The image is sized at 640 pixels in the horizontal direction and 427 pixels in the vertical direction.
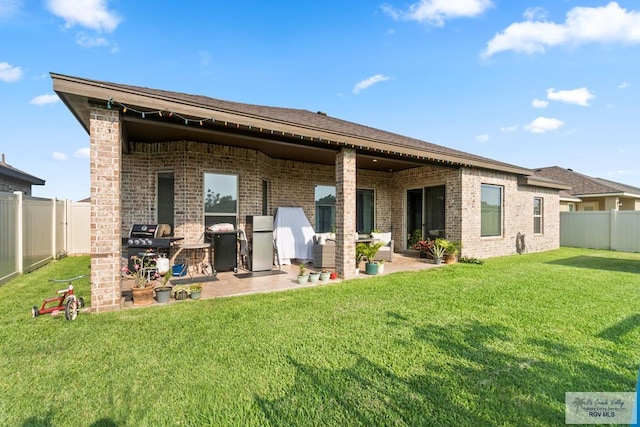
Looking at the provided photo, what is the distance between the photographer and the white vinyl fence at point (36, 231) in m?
6.20

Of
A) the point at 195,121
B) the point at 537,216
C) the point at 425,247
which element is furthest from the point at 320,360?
the point at 537,216

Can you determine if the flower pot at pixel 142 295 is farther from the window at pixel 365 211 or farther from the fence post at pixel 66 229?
the fence post at pixel 66 229

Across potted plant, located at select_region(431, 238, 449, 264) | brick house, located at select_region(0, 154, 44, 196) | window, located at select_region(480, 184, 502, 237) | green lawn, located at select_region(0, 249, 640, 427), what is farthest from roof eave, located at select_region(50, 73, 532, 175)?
brick house, located at select_region(0, 154, 44, 196)

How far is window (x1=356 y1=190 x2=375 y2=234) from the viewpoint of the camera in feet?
35.5

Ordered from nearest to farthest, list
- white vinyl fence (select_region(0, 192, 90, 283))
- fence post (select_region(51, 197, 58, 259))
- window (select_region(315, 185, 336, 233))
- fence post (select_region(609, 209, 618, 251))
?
white vinyl fence (select_region(0, 192, 90, 283))
fence post (select_region(51, 197, 58, 259))
window (select_region(315, 185, 336, 233))
fence post (select_region(609, 209, 618, 251))

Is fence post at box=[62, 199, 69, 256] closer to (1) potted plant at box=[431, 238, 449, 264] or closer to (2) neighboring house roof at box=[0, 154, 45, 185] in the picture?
(2) neighboring house roof at box=[0, 154, 45, 185]

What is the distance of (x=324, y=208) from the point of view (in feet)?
33.0

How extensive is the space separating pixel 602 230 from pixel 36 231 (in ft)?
68.6

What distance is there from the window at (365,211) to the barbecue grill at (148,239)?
6.30 metres

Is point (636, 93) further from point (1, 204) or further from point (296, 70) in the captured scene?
point (1, 204)

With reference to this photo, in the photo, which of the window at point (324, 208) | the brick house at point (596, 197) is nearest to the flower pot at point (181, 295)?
the window at point (324, 208)

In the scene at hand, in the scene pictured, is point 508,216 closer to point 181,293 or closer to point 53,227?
point 181,293

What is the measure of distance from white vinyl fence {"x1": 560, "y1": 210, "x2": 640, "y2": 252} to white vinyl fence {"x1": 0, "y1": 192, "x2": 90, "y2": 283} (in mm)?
20226

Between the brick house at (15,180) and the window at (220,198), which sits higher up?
the brick house at (15,180)
